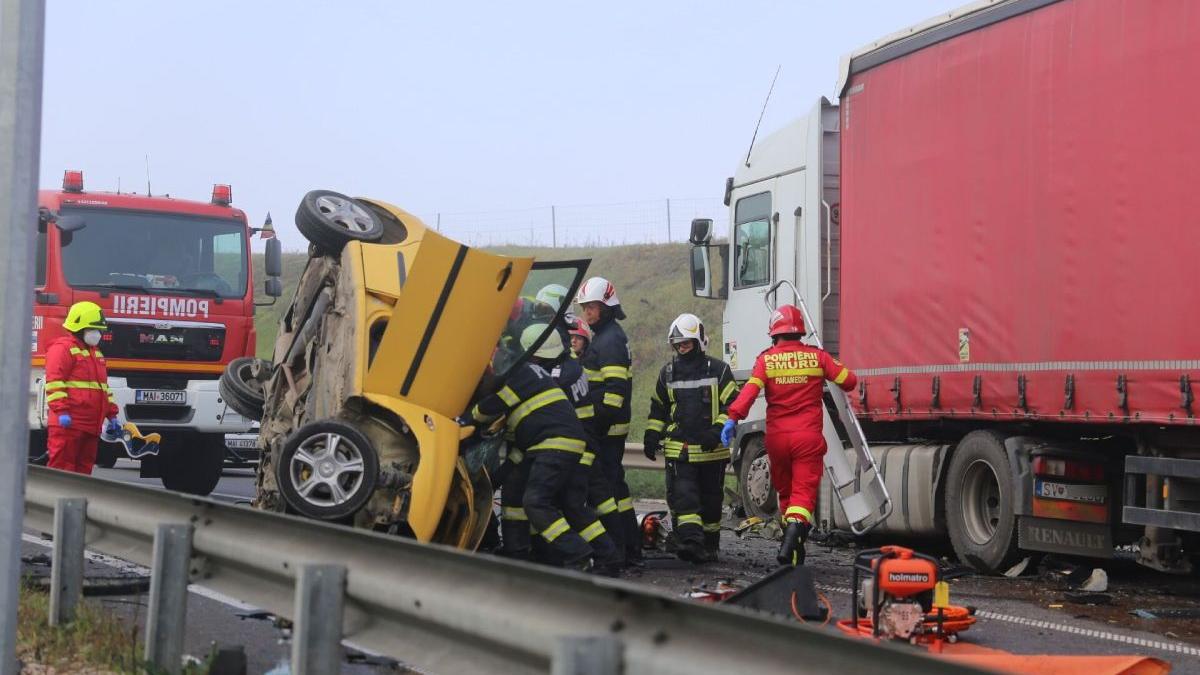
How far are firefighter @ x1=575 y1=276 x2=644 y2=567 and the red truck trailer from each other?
218cm

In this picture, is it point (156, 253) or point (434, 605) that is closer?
point (434, 605)

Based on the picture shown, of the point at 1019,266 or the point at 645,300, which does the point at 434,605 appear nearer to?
the point at 1019,266

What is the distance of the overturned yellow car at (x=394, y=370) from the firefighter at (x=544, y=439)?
211 mm

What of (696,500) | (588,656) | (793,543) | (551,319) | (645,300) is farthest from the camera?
(645,300)

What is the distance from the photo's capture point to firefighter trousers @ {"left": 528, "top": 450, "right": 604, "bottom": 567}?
858cm

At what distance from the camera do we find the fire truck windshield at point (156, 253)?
1406cm

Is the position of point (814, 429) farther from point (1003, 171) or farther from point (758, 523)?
point (758, 523)

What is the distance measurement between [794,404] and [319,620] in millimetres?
5774

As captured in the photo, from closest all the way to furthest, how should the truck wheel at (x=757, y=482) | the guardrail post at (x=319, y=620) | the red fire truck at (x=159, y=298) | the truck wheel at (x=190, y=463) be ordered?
the guardrail post at (x=319, y=620) → the truck wheel at (x=757, y=482) → the red fire truck at (x=159, y=298) → the truck wheel at (x=190, y=463)

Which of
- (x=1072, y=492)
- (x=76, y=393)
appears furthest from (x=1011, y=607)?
(x=76, y=393)

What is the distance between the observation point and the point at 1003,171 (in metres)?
9.94

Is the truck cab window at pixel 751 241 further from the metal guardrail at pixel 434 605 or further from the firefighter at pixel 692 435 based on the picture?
the metal guardrail at pixel 434 605

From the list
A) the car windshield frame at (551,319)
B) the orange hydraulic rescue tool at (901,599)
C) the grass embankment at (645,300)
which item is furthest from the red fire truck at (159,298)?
the grass embankment at (645,300)

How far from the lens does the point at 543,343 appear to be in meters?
8.38
